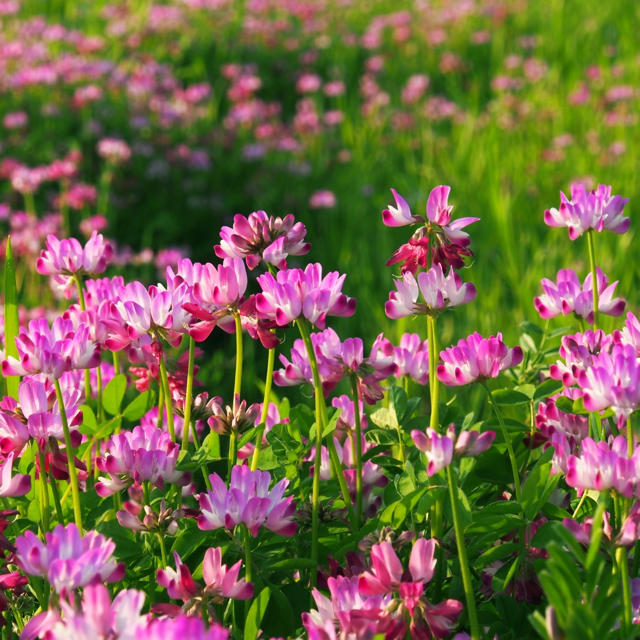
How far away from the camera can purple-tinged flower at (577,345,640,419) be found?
1144 millimetres

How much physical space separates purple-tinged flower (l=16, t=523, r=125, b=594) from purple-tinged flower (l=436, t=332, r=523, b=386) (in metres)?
0.52

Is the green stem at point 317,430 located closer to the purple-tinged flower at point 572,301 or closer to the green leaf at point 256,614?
the green leaf at point 256,614

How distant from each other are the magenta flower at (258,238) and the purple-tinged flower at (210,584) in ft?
1.59

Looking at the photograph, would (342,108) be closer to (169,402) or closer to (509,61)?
(509,61)

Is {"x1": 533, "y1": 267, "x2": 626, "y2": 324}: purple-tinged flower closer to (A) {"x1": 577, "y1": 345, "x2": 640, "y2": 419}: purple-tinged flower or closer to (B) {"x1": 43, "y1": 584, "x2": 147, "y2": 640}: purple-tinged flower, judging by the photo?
(A) {"x1": 577, "y1": 345, "x2": 640, "y2": 419}: purple-tinged flower

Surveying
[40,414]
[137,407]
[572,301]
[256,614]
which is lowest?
[256,614]

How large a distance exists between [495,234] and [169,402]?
309 centimetres

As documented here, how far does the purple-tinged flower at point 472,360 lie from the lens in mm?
1274

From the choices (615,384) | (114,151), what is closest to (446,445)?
(615,384)

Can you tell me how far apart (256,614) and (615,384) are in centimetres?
54

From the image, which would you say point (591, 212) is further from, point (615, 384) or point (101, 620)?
point (101, 620)

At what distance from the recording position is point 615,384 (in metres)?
1.17

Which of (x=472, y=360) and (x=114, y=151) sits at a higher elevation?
(x=114, y=151)

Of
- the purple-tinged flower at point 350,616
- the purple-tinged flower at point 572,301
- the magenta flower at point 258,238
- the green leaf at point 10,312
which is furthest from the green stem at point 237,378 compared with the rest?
→ the purple-tinged flower at point 572,301
